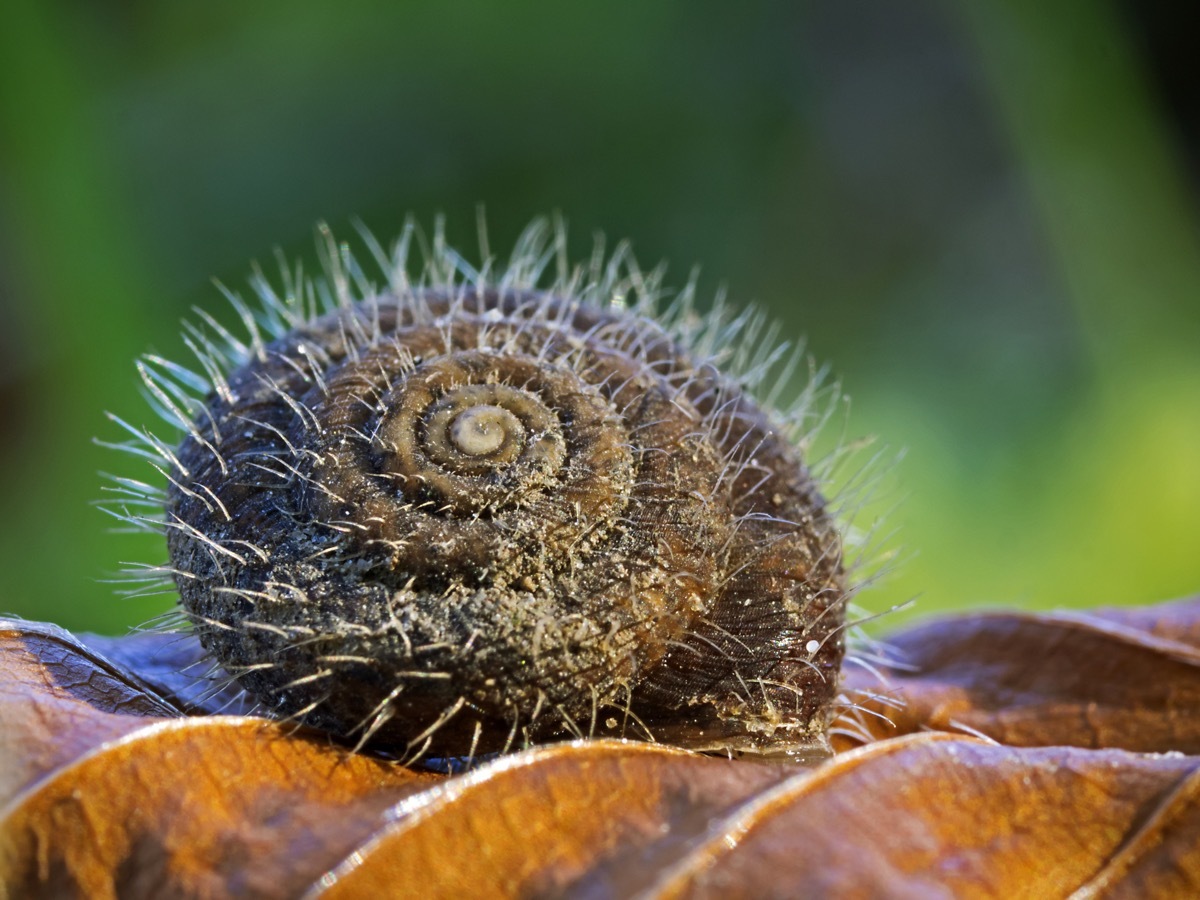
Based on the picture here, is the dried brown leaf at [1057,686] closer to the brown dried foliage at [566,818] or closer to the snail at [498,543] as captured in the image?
the snail at [498,543]

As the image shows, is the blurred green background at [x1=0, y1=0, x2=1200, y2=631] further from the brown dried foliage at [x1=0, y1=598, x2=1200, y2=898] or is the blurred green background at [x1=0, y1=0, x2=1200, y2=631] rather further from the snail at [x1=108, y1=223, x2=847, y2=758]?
the brown dried foliage at [x1=0, y1=598, x2=1200, y2=898]

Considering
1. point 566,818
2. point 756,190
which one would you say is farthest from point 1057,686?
point 756,190

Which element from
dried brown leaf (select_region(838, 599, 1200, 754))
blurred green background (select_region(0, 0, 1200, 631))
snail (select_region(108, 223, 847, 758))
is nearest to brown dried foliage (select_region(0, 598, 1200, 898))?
snail (select_region(108, 223, 847, 758))

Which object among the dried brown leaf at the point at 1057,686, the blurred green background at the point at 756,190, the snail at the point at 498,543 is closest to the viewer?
the snail at the point at 498,543

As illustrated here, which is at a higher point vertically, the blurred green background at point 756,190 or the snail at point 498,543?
the blurred green background at point 756,190

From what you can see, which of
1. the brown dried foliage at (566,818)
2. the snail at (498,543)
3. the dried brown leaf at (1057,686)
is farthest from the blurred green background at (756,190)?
the brown dried foliage at (566,818)

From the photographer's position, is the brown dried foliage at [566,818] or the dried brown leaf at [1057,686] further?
the dried brown leaf at [1057,686]

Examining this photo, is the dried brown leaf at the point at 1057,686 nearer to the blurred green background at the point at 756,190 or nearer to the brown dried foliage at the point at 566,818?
the brown dried foliage at the point at 566,818

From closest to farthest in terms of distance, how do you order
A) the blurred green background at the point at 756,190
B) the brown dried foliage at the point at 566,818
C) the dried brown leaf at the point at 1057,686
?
the brown dried foliage at the point at 566,818 < the dried brown leaf at the point at 1057,686 < the blurred green background at the point at 756,190

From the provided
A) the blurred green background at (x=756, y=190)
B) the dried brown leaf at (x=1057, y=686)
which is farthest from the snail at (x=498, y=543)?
the blurred green background at (x=756, y=190)
